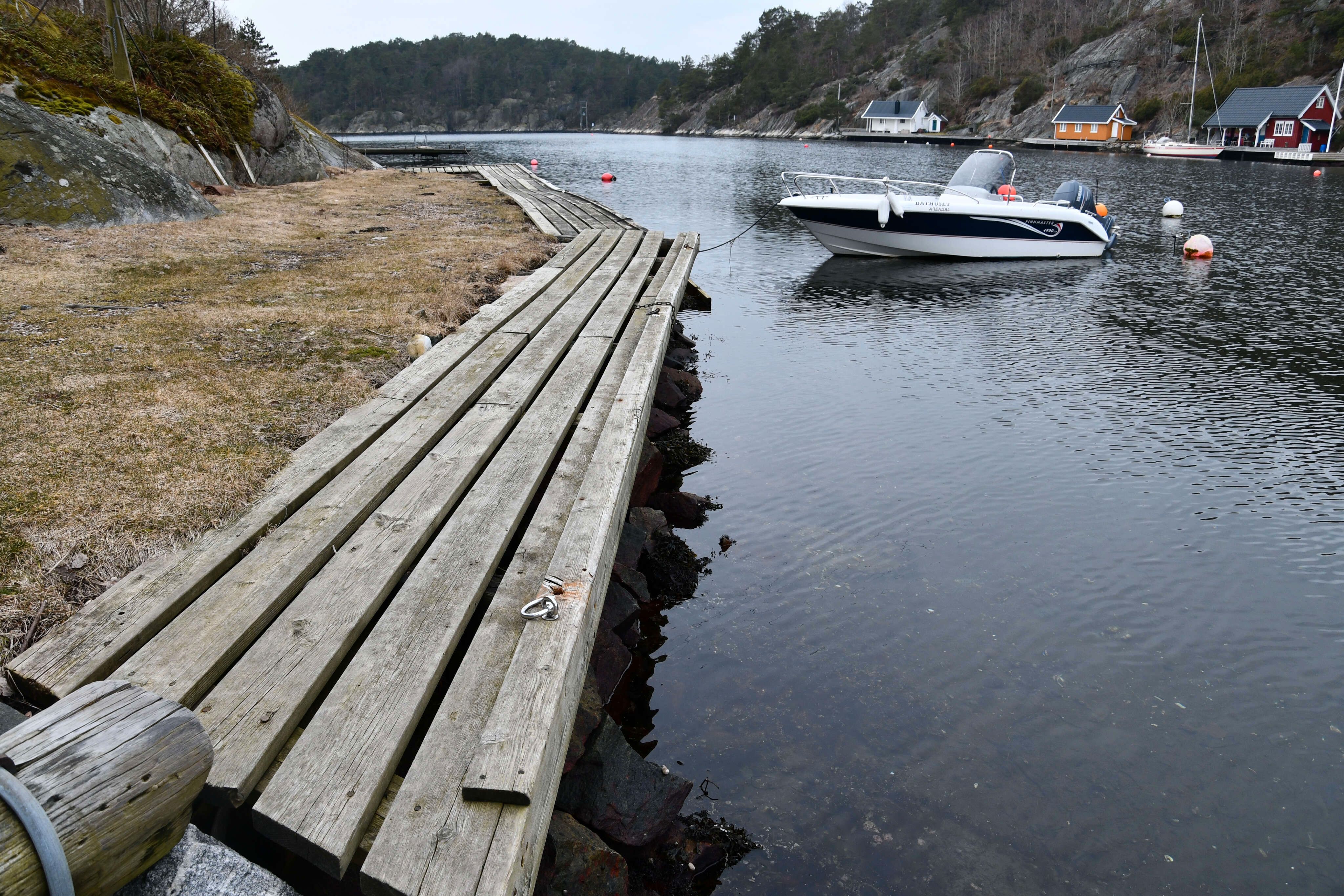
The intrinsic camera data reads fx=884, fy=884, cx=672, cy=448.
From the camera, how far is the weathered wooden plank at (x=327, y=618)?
2539mm

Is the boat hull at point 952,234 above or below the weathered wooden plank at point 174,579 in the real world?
above

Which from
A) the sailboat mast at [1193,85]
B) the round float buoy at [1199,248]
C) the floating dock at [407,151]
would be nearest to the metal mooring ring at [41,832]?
the round float buoy at [1199,248]

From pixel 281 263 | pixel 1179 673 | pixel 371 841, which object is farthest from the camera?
pixel 281 263

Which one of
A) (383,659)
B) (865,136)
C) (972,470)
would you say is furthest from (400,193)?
(865,136)

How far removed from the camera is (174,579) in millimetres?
3309

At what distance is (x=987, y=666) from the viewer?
5.47 m

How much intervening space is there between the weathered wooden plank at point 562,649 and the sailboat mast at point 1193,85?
213 ft

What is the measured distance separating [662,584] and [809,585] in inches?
41.4

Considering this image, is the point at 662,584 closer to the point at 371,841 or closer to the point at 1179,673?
the point at 1179,673

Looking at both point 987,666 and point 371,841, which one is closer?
point 371,841

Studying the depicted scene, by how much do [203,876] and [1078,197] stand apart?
77.0 feet

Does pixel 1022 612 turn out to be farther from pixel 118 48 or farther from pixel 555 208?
pixel 118 48

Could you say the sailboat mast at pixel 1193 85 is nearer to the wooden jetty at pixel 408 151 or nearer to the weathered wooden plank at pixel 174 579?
the wooden jetty at pixel 408 151

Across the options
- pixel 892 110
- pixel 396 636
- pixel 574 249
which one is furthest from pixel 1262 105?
pixel 396 636
